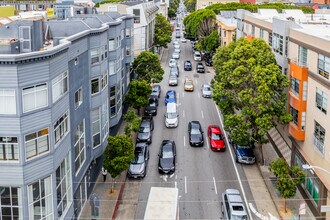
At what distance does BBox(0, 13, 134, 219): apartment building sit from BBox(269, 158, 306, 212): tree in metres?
13.6

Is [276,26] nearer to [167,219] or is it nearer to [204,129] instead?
[204,129]

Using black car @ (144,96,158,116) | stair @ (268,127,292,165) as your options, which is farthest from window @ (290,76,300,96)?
black car @ (144,96,158,116)

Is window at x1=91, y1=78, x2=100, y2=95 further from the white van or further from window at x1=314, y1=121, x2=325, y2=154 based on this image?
the white van

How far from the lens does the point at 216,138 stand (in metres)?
44.5

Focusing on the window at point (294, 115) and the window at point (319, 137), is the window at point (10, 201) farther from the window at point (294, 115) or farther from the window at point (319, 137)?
the window at point (294, 115)

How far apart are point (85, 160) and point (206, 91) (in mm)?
34693

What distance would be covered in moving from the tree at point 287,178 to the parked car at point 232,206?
3079 millimetres

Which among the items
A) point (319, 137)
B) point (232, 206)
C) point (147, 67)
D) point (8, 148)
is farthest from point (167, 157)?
point (147, 67)

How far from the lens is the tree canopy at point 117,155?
109ft

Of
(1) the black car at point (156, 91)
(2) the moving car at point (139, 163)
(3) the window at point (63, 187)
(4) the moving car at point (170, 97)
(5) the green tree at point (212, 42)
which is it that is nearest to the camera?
(3) the window at point (63, 187)

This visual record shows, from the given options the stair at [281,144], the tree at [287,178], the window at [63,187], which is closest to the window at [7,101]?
the window at [63,187]

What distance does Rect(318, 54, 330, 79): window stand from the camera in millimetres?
29969

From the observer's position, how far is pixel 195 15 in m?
100

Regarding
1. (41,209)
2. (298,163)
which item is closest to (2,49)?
(41,209)
